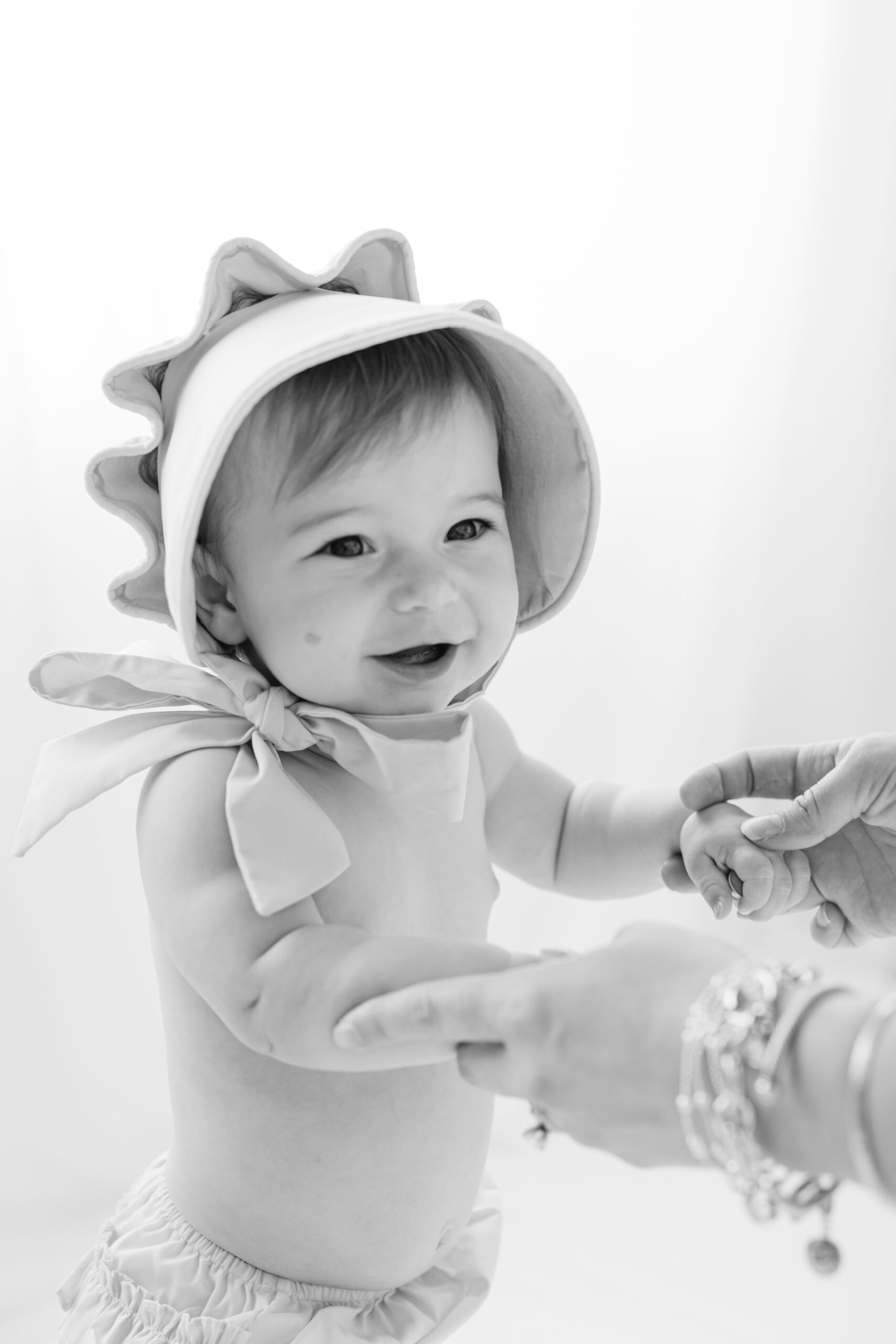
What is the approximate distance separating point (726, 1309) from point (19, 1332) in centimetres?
67

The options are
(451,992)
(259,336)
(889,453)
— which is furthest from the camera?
(889,453)

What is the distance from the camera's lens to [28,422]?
53.9 inches

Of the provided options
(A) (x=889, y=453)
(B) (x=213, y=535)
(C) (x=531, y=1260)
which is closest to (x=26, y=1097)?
(C) (x=531, y=1260)

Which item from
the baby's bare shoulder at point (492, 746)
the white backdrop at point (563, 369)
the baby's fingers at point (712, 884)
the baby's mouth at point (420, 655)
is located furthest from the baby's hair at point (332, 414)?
the white backdrop at point (563, 369)

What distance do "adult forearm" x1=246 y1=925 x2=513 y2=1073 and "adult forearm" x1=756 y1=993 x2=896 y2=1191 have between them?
0.16m

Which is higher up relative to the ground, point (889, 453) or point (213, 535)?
point (213, 535)

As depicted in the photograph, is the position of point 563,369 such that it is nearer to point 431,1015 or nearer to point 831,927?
point 831,927

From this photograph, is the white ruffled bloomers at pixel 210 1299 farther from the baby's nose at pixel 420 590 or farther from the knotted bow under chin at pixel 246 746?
the baby's nose at pixel 420 590

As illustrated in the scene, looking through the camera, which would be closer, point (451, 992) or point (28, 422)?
point (451, 992)

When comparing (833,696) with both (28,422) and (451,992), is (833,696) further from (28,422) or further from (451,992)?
(451,992)

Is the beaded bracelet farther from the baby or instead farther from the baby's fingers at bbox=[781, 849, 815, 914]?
the baby's fingers at bbox=[781, 849, 815, 914]

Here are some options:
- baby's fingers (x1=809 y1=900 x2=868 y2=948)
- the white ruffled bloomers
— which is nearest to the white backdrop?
the white ruffled bloomers

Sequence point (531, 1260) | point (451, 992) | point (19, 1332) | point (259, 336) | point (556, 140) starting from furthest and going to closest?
point (556, 140) < point (531, 1260) < point (19, 1332) < point (259, 336) < point (451, 992)

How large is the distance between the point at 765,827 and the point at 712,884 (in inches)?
2.4
